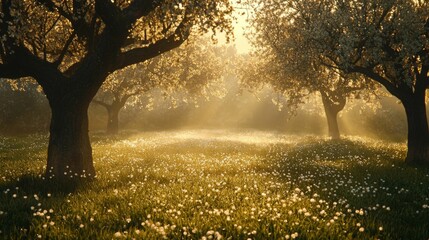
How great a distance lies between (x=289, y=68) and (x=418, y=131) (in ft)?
24.2

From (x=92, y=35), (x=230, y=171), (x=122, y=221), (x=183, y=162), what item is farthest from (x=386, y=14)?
(x=122, y=221)

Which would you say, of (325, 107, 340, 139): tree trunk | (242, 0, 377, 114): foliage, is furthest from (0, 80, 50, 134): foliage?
(325, 107, 340, 139): tree trunk

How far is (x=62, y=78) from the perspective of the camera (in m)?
14.4

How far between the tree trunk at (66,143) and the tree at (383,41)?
436 inches

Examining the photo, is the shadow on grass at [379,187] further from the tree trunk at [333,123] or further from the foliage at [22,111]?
the foliage at [22,111]

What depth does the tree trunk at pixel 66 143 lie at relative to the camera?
46.5 feet

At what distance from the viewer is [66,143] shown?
14.3 m

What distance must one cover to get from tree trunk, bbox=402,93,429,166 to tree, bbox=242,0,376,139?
257 cm

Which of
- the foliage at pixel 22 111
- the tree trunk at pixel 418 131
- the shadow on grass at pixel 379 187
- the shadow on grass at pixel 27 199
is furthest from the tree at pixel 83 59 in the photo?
the foliage at pixel 22 111

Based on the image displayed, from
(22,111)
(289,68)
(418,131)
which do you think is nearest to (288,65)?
(289,68)

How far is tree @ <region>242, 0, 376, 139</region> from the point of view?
68.4 feet

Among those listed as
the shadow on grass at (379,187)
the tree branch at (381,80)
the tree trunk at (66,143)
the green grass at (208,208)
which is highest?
the tree branch at (381,80)

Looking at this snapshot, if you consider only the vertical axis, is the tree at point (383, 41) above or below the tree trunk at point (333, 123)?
above

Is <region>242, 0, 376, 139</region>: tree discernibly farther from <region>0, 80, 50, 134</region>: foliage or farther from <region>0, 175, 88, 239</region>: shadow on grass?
<region>0, 80, 50, 134</region>: foliage
